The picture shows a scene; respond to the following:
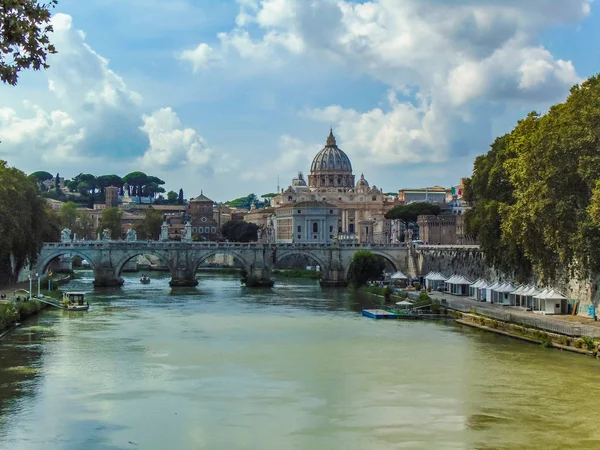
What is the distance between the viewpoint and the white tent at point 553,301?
39312 millimetres

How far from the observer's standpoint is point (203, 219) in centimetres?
14638

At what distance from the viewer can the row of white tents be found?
3956 cm

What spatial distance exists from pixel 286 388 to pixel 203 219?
396 feet

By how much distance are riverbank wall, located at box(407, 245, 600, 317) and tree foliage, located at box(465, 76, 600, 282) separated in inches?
27.4

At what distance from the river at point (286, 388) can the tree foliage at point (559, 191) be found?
4.37 m

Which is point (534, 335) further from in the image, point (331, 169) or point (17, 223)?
point (331, 169)

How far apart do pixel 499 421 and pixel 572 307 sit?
17.9 meters

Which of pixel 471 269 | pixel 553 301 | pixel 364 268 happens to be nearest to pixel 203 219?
pixel 364 268

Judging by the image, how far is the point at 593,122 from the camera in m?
34.0

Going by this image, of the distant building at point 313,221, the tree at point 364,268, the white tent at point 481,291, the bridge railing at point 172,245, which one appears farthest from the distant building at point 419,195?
the white tent at point 481,291

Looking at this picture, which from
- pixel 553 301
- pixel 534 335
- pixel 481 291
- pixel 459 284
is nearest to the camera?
pixel 534 335

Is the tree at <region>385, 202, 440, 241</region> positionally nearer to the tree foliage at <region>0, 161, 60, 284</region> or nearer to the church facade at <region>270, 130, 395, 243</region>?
the church facade at <region>270, 130, 395, 243</region>

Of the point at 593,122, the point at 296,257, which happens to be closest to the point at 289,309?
the point at 593,122

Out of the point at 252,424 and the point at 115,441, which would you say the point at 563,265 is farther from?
the point at 115,441
